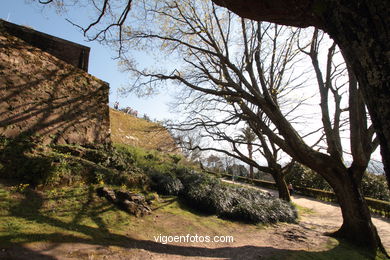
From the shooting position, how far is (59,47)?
9.48m

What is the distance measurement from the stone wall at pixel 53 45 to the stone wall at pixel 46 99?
813 millimetres

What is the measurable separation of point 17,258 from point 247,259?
3973 millimetres

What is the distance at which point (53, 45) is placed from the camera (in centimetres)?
927

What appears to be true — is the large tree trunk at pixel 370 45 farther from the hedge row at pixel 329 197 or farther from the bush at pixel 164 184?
the hedge row at pixel 329 197

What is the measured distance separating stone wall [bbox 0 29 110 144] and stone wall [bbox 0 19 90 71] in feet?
2.67

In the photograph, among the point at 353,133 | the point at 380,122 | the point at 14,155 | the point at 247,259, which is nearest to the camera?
the point at 380,122

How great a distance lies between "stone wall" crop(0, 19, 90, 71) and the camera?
26.5 feet

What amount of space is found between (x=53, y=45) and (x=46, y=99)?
3.73 metres

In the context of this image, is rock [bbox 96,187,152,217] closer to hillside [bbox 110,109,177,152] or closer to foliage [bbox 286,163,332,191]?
hillside [bbox 110,109,177,152]

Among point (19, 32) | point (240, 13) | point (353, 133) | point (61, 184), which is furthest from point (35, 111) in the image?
point (353, 133)

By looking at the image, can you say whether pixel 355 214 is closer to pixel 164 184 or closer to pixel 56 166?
pixel 164 184

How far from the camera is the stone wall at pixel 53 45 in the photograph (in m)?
→ 8.07

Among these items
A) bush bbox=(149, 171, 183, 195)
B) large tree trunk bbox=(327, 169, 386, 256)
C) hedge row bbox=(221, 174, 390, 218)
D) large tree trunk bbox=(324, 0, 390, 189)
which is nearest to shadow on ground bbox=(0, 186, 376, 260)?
large tree trunk bbox=(327, 169, 386, 256)

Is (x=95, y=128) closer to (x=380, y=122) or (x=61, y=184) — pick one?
(x=61, y=184)
